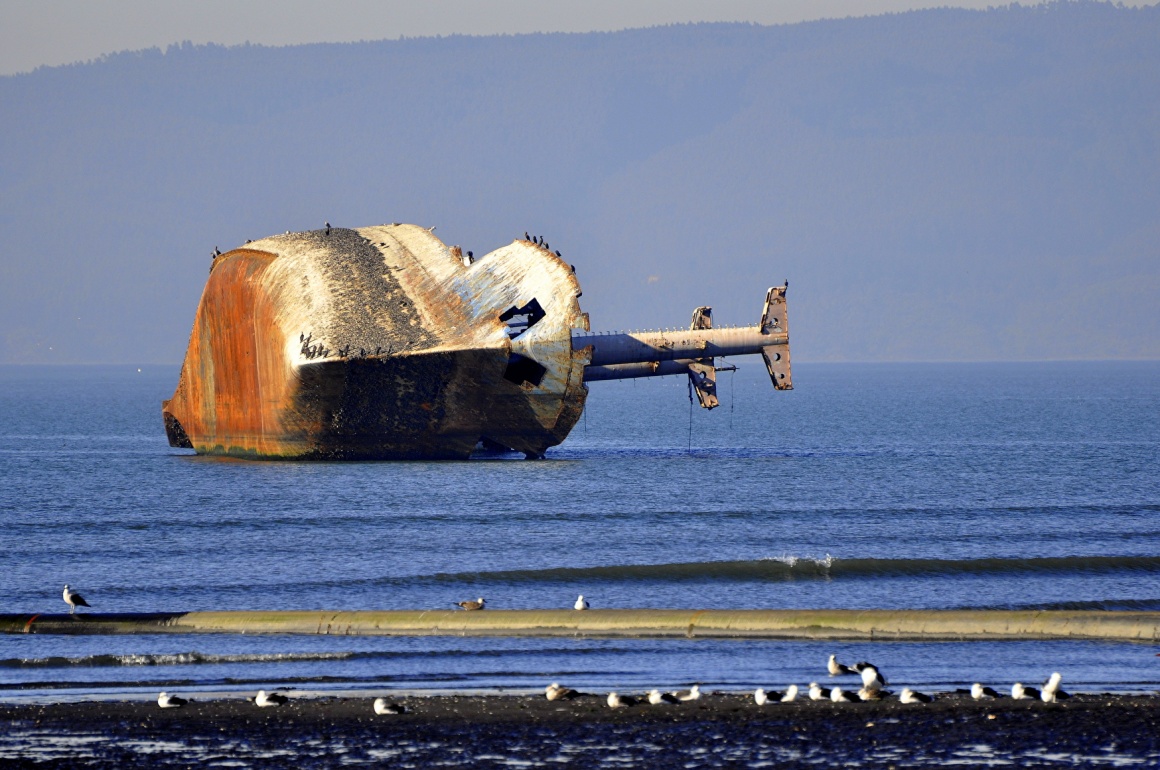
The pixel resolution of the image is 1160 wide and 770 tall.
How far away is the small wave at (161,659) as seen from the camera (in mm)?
21938

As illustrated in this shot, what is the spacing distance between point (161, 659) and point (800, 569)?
13.8m

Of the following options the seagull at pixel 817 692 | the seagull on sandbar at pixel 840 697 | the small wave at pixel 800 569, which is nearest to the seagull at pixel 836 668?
the seagull at pixel 817 692

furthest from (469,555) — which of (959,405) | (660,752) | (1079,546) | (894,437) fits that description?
(959,405)

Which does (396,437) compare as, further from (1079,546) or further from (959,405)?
(959,405)

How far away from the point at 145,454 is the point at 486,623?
4891 centimetres

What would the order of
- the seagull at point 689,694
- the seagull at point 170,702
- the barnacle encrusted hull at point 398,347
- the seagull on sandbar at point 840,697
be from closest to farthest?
1. the seagull on sandbar at point 840,697
2. the seagull at point 689,694
3. the seagull at point 170,702
4. the barnacle encrusted hull at point 398,347

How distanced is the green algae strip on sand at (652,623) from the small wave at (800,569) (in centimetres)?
713

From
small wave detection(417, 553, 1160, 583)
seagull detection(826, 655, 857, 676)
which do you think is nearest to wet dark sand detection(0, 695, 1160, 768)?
seagull detection(826, 655, 857, 676)

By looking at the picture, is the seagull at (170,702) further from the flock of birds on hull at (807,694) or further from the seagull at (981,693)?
the seagull at (981,693)

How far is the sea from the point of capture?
69.8 ft

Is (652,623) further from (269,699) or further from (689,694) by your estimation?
(269,699)

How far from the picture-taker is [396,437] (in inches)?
2005

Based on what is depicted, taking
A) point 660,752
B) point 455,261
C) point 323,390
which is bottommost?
point 660,752

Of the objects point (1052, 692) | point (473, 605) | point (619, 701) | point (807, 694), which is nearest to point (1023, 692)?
point (1052, 692)
